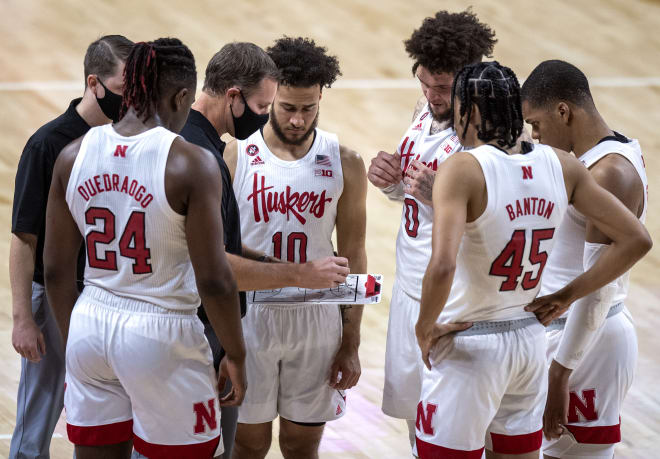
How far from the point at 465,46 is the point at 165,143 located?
74.2 inches

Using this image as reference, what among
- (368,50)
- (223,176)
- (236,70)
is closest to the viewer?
(223,176)

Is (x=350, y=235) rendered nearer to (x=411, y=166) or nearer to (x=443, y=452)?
(x=411, y=166)

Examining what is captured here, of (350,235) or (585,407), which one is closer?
(585,407)

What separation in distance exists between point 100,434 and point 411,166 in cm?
176

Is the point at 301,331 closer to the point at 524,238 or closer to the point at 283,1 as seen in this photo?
the point at 524,238

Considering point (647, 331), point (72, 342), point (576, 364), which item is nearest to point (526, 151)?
point (576, 364)

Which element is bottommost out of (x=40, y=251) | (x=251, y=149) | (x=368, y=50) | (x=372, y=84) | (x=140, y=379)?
(x=140, y=379)

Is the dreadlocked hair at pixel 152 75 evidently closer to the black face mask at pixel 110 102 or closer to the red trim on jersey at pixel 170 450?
the black face mask at pixel 110 102

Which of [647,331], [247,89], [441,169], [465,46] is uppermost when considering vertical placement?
[465,46]

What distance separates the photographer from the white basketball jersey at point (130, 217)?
315 cm

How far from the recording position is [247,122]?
13.1 ft

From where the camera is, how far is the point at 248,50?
400 cm

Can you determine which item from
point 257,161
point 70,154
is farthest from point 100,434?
point 257,161

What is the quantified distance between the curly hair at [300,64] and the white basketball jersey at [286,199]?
0.34 meters
